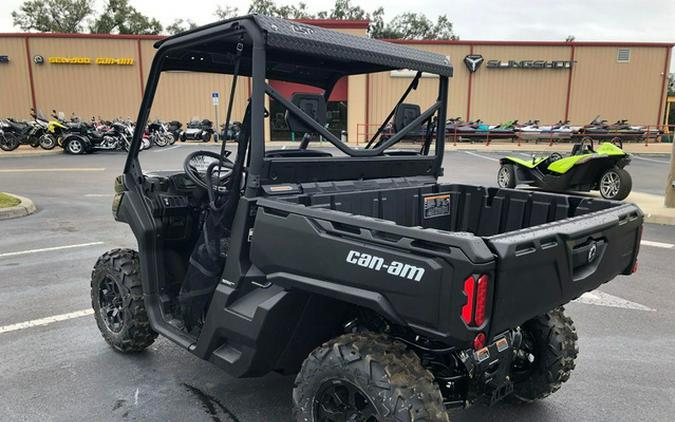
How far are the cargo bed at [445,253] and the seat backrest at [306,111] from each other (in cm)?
34

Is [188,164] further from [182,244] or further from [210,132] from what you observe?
[210,132]

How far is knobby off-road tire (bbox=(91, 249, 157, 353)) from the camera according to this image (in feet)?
11.7

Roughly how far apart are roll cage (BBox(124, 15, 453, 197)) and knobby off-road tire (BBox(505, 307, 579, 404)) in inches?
49.8

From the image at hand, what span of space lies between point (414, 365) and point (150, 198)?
2154 millimetres

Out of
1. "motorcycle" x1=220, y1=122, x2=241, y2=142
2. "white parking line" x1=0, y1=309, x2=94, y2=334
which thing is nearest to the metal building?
"white parking line" x1=0, y1=309, x2=94, y2=334

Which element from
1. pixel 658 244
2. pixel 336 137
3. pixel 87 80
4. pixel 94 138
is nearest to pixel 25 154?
pixel 94 138

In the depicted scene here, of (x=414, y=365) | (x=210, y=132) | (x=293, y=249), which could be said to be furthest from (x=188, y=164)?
(x=210, y=132)

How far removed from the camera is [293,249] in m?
2.33

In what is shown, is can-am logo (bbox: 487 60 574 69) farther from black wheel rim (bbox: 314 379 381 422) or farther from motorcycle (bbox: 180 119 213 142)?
black wheel rim (bbox: 314 379 381 422)

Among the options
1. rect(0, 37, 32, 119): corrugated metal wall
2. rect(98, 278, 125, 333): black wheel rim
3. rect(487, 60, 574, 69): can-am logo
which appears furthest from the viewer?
rect(487, 60, 574, 69): can-am logo

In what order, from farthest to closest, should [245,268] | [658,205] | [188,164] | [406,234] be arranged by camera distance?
[658,205], [188,164], [245,268], [406,234]

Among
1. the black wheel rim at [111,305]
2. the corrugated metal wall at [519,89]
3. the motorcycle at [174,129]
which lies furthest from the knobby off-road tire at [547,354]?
the corrugated metal wall at [519,89]

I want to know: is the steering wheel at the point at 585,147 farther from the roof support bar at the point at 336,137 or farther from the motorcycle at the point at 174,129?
the motorcycle at the point at 174,129

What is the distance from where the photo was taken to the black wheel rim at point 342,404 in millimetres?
2229
